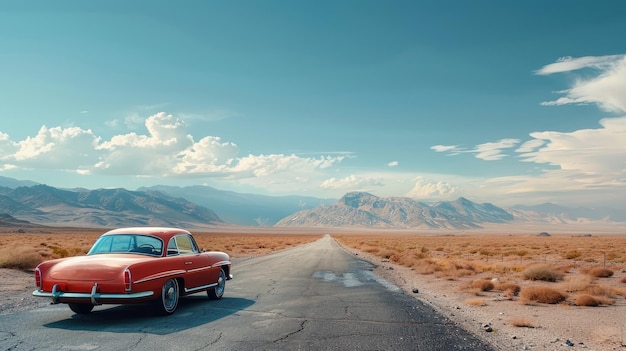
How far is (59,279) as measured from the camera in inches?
347

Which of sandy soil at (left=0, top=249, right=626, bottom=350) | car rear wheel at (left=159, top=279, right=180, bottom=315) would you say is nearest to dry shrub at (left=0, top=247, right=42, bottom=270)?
→ sandy soil at (left=0, top=249, right=626, bottom=350)

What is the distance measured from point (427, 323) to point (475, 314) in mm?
2563

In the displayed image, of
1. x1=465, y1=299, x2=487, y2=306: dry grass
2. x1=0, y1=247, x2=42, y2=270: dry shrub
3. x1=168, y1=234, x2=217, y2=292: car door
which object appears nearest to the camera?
x1=168, y1=234, x2=217, y2=292: car door

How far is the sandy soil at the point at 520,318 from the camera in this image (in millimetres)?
8469

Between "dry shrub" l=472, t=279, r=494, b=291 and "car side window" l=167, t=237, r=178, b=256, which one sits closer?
"car side window" l=167, t=237, r=178, b=256

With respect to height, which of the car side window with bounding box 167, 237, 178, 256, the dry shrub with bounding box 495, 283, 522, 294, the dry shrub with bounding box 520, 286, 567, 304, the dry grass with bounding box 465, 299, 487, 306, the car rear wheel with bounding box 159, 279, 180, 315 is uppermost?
the car side window with bounding box 167, 237, 178, 256

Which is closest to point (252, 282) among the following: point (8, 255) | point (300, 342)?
point (300, 342)

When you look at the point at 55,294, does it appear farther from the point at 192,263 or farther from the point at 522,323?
the point at 522,323

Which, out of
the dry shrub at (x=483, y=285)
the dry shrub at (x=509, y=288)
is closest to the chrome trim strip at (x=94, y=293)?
the dry shrub at (x=509, y=288)

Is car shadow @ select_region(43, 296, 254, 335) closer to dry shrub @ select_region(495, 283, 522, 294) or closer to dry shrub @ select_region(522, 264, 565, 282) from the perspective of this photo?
dry shrub @ select_region(495, 283, 522, 294)

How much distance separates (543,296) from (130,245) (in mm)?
10828

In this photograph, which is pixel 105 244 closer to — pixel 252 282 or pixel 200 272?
pixel 200 272

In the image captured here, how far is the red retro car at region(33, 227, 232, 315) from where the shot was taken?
28.1 ft

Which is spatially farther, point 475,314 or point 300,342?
point 475,314
